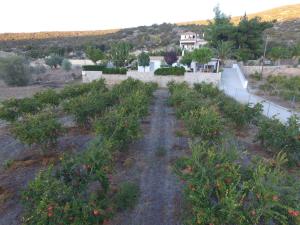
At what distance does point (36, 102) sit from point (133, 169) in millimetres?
10125

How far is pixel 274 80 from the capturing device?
34.7 metres

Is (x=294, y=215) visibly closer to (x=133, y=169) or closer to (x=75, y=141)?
(x=133, y=169)

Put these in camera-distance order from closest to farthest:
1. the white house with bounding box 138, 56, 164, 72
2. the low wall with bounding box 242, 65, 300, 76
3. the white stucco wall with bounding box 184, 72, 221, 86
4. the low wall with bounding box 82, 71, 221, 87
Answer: the white stucco wall with bounding box 184, 72, 221, 86
the low wall with bounding box 82, 71, 221, 87
the low wall with bounding box 242, 65, 300, 76
the white house with bounding box 138, 56, 164, 72

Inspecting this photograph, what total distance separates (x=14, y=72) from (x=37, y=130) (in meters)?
34.2

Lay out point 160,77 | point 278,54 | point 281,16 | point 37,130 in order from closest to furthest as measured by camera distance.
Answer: point 37,130, point 160,77, point 278,54, point 281,16

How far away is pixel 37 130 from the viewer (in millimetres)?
10969

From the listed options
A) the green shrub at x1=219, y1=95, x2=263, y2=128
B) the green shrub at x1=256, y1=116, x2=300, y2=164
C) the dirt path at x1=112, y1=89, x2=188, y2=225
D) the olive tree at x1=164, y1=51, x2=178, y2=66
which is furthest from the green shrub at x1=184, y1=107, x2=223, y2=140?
the olive tree at x1=164, y1=51, x2=178, y2=66

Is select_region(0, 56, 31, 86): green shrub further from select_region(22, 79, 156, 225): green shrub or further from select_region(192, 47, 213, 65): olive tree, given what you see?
select_region(22, 79, 156, 225): green shrub

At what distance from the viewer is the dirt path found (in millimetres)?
7721

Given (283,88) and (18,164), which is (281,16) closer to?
(283,88)

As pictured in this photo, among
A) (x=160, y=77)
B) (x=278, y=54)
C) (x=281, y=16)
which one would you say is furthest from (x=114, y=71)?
(x=281, y=16)

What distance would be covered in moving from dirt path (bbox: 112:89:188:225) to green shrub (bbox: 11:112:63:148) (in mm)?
3880

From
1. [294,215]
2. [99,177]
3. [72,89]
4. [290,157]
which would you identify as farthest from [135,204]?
[72,89]

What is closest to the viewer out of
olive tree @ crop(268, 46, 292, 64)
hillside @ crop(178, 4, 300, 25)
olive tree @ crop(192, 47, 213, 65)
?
olive tree @ crop(192, 47, 213, 65)
